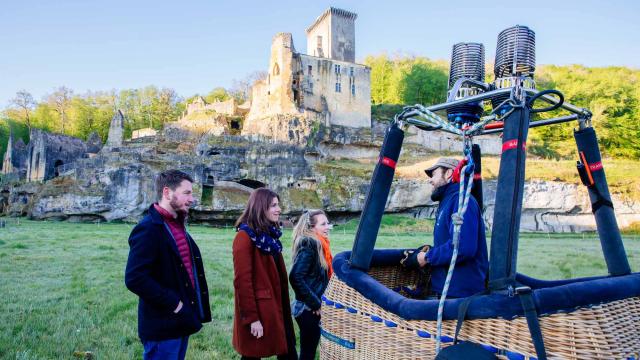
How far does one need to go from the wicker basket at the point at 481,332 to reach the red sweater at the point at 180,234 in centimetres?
166

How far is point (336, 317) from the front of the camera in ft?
10.6

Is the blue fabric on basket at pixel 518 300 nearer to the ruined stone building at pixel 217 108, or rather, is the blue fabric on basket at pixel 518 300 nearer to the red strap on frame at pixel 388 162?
the red strap on frame at pixel 388 162

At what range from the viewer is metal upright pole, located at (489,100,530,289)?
2270 mm

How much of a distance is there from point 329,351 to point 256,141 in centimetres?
4410

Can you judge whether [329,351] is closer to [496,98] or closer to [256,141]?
[496,98]

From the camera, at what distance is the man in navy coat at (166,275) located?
3.81m

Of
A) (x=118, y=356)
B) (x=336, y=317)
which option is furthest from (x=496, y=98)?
(x=118, y=356)

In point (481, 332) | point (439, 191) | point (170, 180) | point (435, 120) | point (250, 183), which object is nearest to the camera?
point (481, 332)

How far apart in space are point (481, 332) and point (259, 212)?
9.71ft

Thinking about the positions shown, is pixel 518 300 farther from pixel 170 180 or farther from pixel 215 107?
pixel 215 107

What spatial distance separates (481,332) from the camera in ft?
7.21

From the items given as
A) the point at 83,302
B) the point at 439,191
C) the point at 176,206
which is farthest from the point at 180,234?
the point at 83,302

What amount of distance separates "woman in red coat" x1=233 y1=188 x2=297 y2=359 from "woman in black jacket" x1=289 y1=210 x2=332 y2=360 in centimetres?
23

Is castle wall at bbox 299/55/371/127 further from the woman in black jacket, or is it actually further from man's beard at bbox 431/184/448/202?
man's beard at bbox 431/184/448/202
